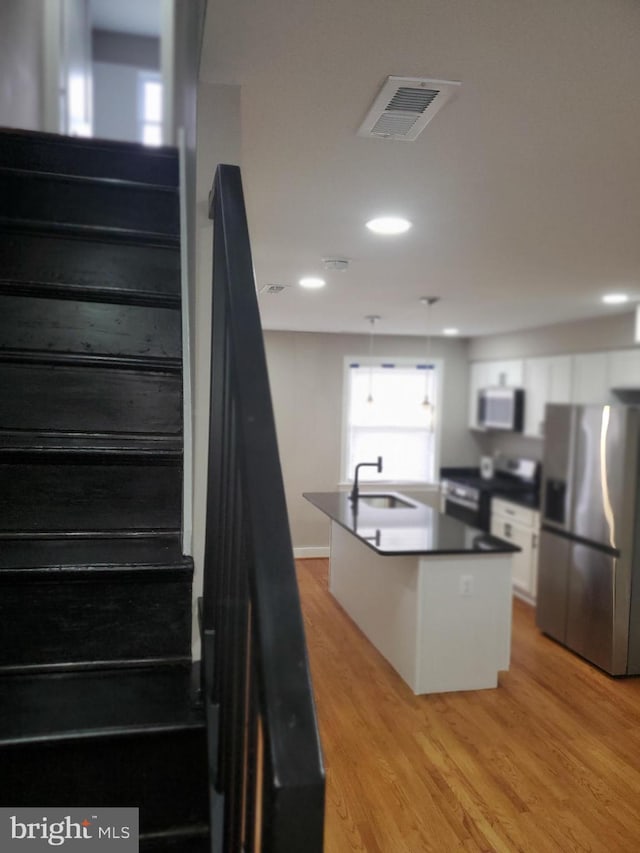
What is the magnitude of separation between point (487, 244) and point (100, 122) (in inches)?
171

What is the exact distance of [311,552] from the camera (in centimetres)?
176

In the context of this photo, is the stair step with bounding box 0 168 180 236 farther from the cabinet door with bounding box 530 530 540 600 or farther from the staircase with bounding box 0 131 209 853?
the cabinet door with bounding box 530 530 540 600

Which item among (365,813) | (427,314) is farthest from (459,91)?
(427,314)

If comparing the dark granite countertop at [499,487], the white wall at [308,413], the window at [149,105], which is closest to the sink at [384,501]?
the white wall at [308,413]

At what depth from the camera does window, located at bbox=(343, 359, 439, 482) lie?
2283mm

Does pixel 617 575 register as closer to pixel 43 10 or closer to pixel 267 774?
pixel 267 774

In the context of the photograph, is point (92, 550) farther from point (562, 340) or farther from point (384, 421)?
point (562, 340)

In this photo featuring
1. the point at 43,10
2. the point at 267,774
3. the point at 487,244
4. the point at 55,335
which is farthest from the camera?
the point at 43,10

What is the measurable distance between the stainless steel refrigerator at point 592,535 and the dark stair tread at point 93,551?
371 centimetres

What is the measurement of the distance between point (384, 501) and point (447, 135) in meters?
2.08

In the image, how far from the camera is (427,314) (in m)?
4.93

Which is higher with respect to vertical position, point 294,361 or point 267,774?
point 294,361

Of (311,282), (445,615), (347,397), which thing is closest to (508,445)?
(445,615)

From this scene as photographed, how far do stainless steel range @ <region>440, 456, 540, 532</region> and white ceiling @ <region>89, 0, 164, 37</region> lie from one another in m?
5.32
